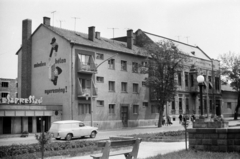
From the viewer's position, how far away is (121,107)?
46.5 m

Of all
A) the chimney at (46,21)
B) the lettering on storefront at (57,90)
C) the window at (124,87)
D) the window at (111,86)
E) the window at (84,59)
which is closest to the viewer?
the lettering on storefront at (57,90)

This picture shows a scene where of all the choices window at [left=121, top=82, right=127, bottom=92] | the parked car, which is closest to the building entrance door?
window at [left=121, top=82, right=127, bottom=92]

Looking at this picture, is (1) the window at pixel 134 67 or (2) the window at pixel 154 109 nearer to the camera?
(1) the window at pixel 134 67

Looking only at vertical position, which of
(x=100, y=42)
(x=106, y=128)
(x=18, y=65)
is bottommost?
(x=106, y=128)

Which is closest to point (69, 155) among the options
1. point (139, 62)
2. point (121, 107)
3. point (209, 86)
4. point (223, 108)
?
point (121, 107)

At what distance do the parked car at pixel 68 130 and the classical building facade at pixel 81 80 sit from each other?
7.49 metres

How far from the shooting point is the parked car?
26125 mm

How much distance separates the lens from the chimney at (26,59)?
4416 cm

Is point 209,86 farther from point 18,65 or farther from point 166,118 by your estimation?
point 18,65

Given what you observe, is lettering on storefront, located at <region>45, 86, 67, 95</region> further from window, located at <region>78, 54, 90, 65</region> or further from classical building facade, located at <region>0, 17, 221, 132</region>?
window, located at <region>78, 54, 90, 65</region>

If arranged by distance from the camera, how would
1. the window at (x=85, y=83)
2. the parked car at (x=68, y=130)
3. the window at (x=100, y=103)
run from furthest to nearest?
the window at (x=100, y=103)
the window at (x=85, y=83)
the parked car at (x=68, y=130)

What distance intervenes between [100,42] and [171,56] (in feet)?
33.2

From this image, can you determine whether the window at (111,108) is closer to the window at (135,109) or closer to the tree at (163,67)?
the window at (135,109)

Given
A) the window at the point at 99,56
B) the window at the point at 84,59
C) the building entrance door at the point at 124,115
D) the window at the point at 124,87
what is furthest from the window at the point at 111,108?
the window at the point at 84,59
